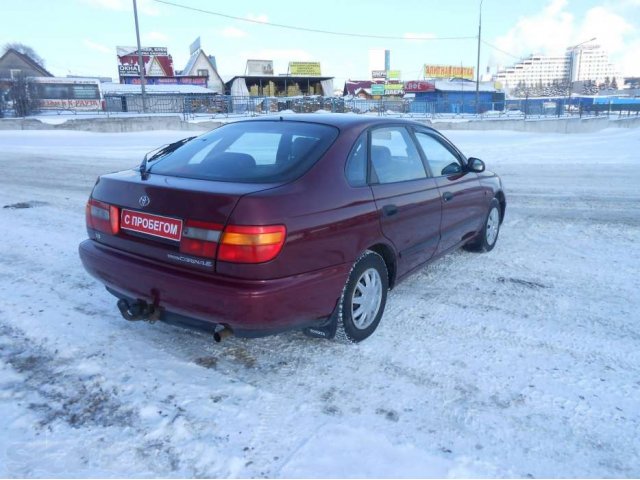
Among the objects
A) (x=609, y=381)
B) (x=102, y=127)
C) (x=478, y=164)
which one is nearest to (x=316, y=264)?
(x=609, y=381)

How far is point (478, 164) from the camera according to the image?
4.70m

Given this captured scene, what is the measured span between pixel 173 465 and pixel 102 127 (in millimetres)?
24663

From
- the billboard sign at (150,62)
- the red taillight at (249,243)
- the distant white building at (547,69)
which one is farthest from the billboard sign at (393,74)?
the red taillight at (249,243)

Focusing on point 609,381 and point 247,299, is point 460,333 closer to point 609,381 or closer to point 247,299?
point 609,381

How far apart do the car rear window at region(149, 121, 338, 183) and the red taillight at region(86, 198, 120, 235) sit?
39cm

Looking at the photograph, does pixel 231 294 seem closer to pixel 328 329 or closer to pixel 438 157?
pixel 328 329

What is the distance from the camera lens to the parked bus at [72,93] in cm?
4112

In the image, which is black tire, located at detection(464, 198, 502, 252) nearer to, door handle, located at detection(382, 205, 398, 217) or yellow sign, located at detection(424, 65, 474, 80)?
door handle, located at detection(382, 205, 398, 217)

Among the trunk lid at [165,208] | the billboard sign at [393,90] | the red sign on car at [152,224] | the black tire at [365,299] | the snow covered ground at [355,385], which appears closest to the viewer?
the snow covered ground at [355,385]

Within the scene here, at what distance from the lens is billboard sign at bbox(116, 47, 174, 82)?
2277 inches

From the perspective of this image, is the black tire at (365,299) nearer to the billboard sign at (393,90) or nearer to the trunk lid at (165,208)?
the trunk lid at (165,208)

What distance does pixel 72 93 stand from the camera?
141ft

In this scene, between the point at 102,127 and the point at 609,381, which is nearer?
the point at 609,381

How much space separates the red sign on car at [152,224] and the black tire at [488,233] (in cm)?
340
